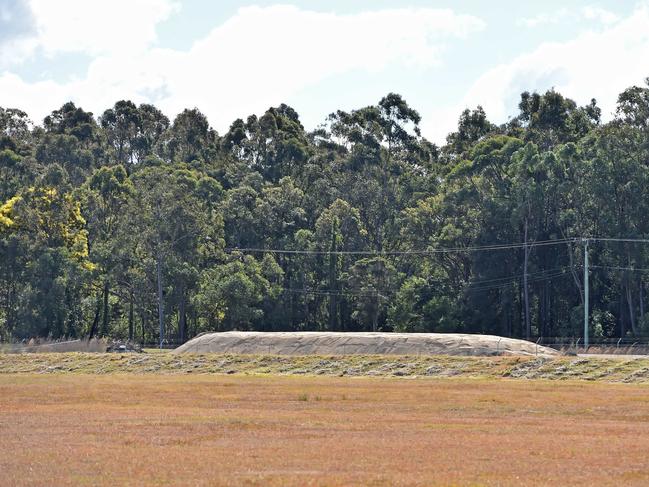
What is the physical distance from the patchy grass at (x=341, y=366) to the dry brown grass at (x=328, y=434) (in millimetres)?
6529

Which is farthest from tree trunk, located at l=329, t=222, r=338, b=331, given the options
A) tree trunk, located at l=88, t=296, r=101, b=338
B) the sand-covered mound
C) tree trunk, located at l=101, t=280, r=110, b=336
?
the sand-covered mound

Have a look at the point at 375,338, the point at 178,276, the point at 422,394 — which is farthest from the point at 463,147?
the point at 422,394

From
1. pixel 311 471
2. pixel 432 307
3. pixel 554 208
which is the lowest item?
pixel 311 471

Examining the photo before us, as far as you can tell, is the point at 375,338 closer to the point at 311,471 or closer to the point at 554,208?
the point at 554,208

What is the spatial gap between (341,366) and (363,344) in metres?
7.76

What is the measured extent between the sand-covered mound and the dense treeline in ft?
96.6

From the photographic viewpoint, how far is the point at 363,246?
471ft

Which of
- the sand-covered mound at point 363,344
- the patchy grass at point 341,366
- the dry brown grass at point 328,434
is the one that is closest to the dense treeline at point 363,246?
the sand-covered mound at point 363,344

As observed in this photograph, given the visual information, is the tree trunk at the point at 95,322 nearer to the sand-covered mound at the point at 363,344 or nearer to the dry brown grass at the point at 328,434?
the sand-covered mound at the point at 363,344

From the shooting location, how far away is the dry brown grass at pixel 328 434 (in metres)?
30.3

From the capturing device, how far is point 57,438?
38719 mm

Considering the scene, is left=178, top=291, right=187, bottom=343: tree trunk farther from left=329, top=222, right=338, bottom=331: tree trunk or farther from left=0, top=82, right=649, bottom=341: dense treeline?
left=329, top=222, right=338, bottom=331: tree trunk

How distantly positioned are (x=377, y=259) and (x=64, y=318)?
115 feet

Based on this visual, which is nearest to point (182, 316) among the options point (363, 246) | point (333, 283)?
point (333, 283)
